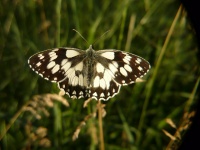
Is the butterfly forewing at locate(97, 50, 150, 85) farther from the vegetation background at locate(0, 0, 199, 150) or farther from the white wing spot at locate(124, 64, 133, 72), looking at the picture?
the vegetation background at locate(0, 0, 199, 150)

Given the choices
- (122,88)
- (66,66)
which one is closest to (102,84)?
(66,66)

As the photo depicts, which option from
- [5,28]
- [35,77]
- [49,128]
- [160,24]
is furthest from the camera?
[160,24]

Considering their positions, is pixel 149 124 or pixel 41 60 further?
pixel 149 124

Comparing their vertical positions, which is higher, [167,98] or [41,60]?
[41,60]

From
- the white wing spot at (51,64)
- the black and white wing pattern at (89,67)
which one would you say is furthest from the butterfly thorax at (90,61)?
the white wing spot at (51,64)

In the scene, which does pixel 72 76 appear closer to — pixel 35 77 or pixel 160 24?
pixel 35 77

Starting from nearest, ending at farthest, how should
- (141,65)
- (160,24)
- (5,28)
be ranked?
(141,65), (5,28), (160,24)

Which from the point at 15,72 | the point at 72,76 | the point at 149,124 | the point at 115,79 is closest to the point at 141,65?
the point at 115,79

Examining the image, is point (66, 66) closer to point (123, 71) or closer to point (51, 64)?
point (51, 64)
